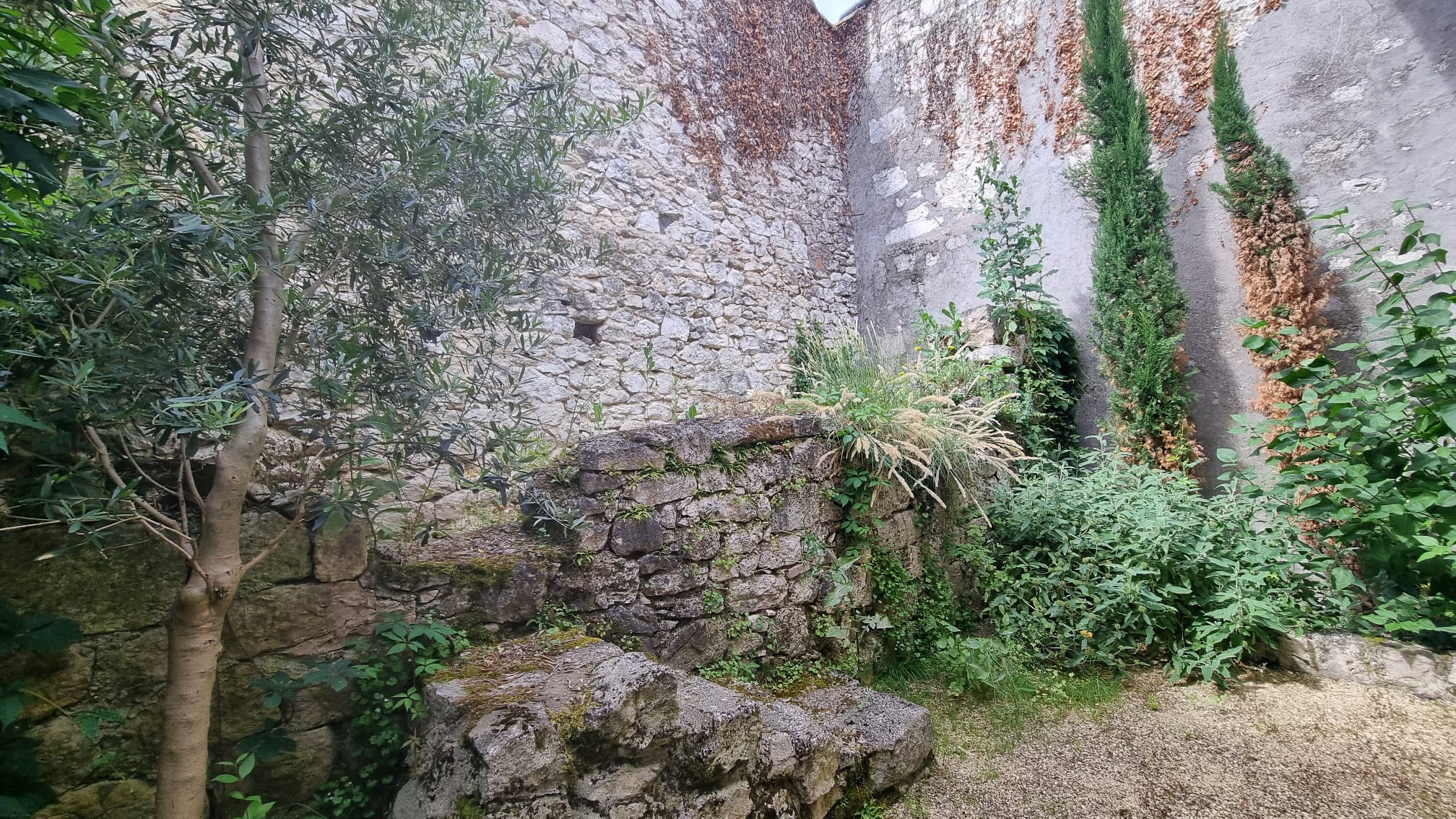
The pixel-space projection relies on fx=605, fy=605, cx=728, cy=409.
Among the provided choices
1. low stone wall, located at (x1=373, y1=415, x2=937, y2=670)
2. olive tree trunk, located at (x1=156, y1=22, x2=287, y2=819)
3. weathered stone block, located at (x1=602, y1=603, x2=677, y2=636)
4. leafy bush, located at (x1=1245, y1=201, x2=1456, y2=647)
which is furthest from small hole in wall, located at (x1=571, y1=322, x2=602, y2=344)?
leafy bush, located at (x1=1245, y1=201, x2=1456, y2=647)

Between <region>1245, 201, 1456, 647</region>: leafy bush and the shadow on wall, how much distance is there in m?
2.19

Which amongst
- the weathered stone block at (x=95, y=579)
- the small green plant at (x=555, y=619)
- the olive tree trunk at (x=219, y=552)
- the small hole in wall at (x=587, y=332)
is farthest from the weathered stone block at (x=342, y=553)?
the small hole in wall at (x=587, y=332)

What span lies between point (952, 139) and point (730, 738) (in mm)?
5691

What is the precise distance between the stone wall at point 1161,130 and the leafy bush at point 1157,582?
65.0 inches

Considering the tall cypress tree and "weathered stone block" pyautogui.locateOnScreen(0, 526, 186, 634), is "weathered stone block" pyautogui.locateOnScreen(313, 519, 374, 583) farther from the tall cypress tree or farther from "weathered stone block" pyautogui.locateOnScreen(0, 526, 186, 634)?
the tall cypress tree

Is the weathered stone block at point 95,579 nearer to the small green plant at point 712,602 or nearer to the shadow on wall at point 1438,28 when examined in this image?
the small green plant at point 712,602

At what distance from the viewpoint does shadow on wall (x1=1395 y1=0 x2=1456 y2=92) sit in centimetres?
359

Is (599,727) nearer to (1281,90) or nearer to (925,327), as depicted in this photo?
(925,327)

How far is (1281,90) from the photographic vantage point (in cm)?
412

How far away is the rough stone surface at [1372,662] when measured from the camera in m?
2.37

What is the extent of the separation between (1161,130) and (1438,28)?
1375mm

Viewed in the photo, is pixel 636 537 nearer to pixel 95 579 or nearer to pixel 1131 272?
pixel 95 579

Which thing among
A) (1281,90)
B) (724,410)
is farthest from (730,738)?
(1281,90)

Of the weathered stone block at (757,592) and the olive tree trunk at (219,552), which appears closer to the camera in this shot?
the olive tree trunk at (219,552)
